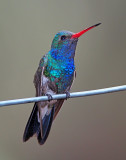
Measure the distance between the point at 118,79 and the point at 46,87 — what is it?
2.49ft

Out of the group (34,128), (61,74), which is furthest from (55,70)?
(34,128)

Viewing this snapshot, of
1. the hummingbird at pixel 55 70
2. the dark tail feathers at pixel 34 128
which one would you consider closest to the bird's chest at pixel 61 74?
the hummingbird at pixel 55 70

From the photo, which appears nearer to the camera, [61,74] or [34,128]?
[34,128]

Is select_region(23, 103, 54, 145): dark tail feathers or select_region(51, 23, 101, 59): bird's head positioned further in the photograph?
select_region(51, 23, 101, 59): bird's head

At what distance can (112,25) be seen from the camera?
1952 mm

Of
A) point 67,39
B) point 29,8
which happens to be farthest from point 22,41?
point 67,39

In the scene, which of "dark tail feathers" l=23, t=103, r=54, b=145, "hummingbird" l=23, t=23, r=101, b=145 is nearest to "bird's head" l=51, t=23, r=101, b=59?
"hummingbird" l=23, t=23, r=101, b=145

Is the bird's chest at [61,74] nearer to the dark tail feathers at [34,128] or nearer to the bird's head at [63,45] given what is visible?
the bird's head at [63,45]

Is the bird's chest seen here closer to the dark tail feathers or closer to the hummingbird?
the hummingbird

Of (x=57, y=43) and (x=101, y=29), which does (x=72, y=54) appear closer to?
(x=57, y=43)

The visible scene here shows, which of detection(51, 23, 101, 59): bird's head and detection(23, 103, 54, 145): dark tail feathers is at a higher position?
detection(51, 23, 101, 59): bird's head

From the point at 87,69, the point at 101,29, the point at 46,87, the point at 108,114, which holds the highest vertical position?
the point at 101,29

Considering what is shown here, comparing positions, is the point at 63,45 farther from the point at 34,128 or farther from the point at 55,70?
the point at 34,128

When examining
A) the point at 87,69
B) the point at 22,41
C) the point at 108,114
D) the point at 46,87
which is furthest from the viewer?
the point at 108,114
